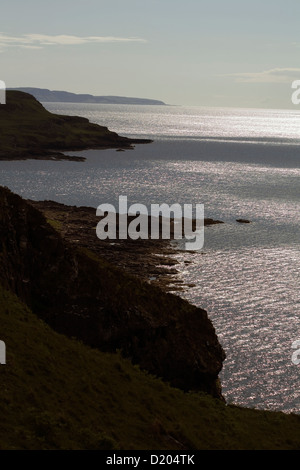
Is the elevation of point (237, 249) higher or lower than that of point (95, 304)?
lower

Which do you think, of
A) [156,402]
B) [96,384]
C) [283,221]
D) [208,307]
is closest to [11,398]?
[96,384]

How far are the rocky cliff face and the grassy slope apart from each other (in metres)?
2.15

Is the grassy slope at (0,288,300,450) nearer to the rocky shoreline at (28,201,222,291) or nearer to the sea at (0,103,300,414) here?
the sea at (0,103,300,414)

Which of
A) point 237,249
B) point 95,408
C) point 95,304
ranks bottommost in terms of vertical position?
point 237,249

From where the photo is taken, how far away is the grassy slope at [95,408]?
19844mm

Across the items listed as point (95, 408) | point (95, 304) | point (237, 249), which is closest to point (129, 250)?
point (237, 249)

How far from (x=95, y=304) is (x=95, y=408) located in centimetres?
992

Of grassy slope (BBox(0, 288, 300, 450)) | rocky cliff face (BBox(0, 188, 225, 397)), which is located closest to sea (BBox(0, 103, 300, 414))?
rocky cliff face (BBox(0, 188, 225, 397))

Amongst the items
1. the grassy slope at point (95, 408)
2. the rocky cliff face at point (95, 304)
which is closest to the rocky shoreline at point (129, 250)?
the rocky cliff face at point (95, 304)

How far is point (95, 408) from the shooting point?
23141 millimetres

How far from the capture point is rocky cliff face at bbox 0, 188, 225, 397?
3212cm

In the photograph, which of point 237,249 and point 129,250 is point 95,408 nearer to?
point 129,250

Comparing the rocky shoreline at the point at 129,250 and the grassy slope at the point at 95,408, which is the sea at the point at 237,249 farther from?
the grassy slope at the point at 95,408
